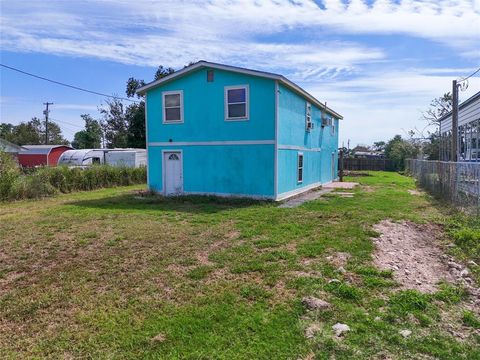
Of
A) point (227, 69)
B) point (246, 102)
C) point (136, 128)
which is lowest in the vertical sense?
point (246, 102)

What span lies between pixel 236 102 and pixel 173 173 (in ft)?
12.5

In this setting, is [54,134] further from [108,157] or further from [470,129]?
[470,129]

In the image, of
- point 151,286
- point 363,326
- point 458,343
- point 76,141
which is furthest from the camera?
point 76,141

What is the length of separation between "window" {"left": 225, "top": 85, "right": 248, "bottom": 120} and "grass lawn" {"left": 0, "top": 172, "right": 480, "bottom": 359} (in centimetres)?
603

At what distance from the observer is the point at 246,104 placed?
13.2m

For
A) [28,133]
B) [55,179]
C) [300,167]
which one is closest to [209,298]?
[300,167]

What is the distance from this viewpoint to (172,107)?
1459cm

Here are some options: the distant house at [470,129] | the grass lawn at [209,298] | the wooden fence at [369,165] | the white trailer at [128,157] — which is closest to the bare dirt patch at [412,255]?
the grass lawn at [209,298]

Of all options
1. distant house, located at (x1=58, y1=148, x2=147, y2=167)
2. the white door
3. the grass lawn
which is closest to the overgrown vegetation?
the white door

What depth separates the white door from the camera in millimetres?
14633

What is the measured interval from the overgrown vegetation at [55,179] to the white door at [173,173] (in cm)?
522

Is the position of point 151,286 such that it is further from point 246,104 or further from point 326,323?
Result: point 246,104

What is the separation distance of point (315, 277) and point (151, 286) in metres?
2.11

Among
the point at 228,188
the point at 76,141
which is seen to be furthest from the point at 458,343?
the point at 76,141
